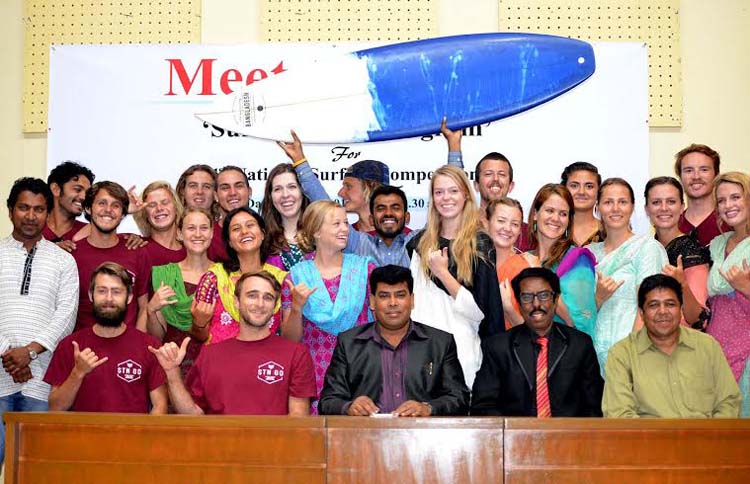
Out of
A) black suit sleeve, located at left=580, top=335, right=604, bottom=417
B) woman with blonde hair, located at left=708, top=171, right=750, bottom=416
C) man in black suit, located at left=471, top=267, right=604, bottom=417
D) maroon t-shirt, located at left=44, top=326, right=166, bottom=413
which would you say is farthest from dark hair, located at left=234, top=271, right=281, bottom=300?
woman with blonde hair, located at left=708, top=171, right=750, bottom=416

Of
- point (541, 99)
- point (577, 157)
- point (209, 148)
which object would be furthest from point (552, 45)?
point (209, 148)

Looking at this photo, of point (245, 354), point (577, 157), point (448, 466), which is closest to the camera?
point (448, 466)

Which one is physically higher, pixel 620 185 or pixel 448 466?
pixel 620 185

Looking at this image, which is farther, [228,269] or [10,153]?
[10,153]

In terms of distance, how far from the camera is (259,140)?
5.73 m

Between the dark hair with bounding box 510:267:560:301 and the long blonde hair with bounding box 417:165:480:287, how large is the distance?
0.25 meters

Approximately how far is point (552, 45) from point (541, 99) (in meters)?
0.35

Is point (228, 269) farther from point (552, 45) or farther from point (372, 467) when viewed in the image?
point (552, 45)

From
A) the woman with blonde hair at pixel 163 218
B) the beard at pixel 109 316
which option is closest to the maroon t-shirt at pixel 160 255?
the woman with blonde hair at pixel 163 218

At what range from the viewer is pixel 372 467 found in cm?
320

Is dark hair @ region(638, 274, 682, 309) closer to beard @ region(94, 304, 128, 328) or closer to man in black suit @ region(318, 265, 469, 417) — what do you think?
man in black suit @ region(318, 265, 469, 417)

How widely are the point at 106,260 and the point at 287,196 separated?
0.94 metres

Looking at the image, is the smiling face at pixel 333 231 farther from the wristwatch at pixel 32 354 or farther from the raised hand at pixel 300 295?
the wristwatch at pixel 32 354

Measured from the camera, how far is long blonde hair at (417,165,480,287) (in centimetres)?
423
